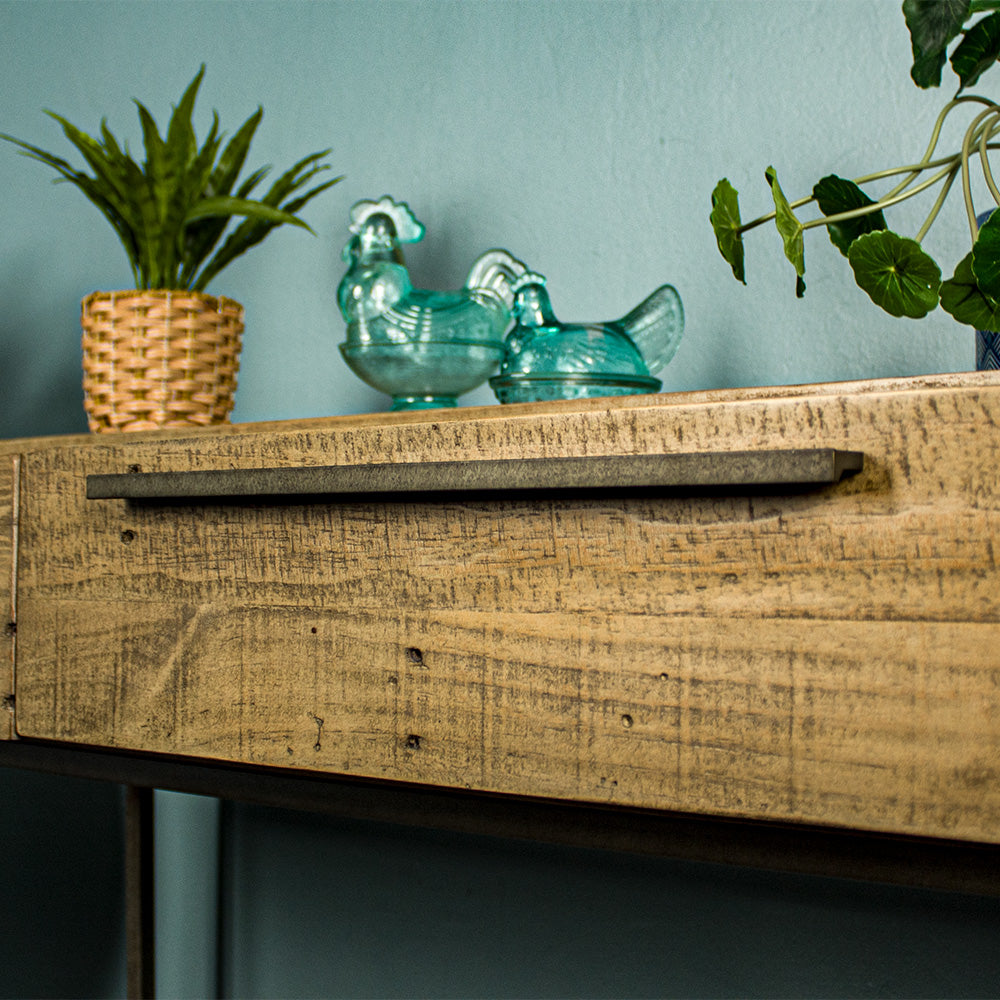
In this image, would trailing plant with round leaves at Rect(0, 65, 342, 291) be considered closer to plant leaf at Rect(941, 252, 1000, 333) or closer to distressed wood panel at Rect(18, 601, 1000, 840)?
distressed wood panel at Rect(18, 601, 1000, 840)

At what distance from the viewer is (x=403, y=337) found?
78cm

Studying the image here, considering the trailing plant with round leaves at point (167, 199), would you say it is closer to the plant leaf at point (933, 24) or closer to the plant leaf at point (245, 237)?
the plant leaf at point (245, 237)

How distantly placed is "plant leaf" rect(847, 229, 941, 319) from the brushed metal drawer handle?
0.17 meters

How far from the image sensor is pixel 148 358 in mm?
850

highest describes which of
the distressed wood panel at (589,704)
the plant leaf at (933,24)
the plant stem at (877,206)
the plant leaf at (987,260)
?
the plant leaf at (933,24)

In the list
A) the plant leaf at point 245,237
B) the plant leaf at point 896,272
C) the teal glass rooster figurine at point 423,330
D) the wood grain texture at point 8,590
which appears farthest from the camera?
the plant leaf at point 245,237

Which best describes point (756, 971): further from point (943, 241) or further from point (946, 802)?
point (943, 241)

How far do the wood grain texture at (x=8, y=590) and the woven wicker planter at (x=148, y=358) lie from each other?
198 millimetres

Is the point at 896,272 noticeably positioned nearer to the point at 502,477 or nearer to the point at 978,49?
the point at 978,49

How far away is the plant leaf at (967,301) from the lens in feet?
1.64

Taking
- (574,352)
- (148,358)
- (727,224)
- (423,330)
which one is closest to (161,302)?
(148,358)

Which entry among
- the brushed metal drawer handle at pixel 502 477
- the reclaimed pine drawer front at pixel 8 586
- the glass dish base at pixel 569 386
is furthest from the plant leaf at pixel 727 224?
the reclaimed pine drawer front at pixel 8 586

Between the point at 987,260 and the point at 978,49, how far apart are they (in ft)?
0.59

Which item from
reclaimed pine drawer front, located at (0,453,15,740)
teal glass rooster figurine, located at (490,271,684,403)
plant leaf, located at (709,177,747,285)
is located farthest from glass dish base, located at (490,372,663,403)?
reclaimed pine drawer front, located at (0,453,15,740)
